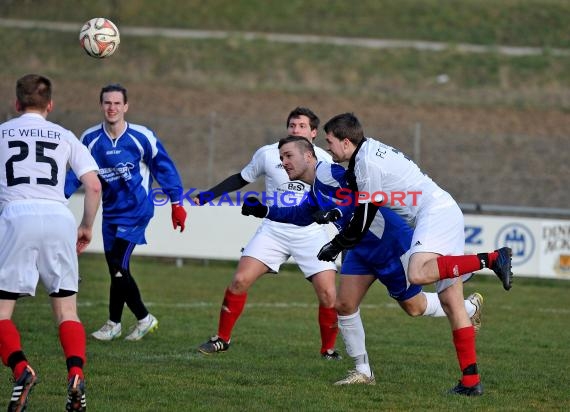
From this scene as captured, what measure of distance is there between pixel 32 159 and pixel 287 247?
339 cm

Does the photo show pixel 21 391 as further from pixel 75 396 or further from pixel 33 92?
pixel 33 92

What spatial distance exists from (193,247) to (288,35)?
73.6ft

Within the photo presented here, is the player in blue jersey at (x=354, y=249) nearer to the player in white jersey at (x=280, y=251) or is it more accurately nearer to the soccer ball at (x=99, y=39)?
the player in white jersey at (x=280, y=251)

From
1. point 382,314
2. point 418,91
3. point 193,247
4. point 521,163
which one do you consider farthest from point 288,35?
point 382,314

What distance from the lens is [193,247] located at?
1625 centimetres

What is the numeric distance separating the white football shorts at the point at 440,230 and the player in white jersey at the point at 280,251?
6.59 ft

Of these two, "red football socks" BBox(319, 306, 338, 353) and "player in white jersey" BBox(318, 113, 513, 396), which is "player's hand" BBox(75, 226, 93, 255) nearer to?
"player in white jersey" BBox(318, 113, 513, 396)

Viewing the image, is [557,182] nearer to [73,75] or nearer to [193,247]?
[193,247]

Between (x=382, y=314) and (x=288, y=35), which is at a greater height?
(x=288, y=35)

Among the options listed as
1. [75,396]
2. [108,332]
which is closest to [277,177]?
[108,332]

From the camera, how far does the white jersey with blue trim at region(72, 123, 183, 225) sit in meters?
9.73

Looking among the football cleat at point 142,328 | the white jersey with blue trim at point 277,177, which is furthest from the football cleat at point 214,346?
the white jersey with blue trim at point 277,177

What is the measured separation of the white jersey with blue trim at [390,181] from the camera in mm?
7066

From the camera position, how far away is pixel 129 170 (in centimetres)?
981
